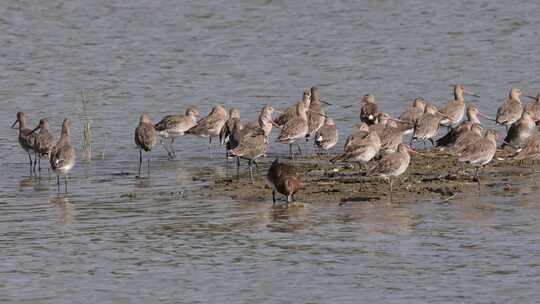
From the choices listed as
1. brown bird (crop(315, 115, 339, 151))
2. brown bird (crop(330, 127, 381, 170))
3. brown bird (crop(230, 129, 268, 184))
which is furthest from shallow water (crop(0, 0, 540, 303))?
brown bird (crop(330, 127, 381, 170))

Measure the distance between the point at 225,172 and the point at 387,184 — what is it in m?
3.21

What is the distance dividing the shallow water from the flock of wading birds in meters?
0.46

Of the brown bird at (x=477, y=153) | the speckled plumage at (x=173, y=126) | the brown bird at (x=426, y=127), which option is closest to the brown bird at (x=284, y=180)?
the brown bird at (x=477, y=153)

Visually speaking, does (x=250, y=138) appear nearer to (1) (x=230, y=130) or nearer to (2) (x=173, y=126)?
(1) (x=230, y=130)

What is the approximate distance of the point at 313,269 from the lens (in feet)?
45.3

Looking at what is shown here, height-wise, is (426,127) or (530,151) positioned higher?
(426,127)

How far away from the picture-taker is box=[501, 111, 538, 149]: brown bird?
21.4 m

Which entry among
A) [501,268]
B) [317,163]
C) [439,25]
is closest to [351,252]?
[501,268]

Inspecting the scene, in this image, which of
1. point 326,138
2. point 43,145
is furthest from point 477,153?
point 43,145

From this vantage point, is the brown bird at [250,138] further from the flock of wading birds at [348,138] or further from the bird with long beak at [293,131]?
the bird with long beak at [293,131]

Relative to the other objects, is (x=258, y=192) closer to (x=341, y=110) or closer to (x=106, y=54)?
(x=341, y=110)

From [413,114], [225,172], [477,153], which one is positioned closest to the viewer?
[477,153]

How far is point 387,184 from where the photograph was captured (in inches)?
717

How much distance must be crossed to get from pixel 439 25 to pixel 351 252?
22463 mm
